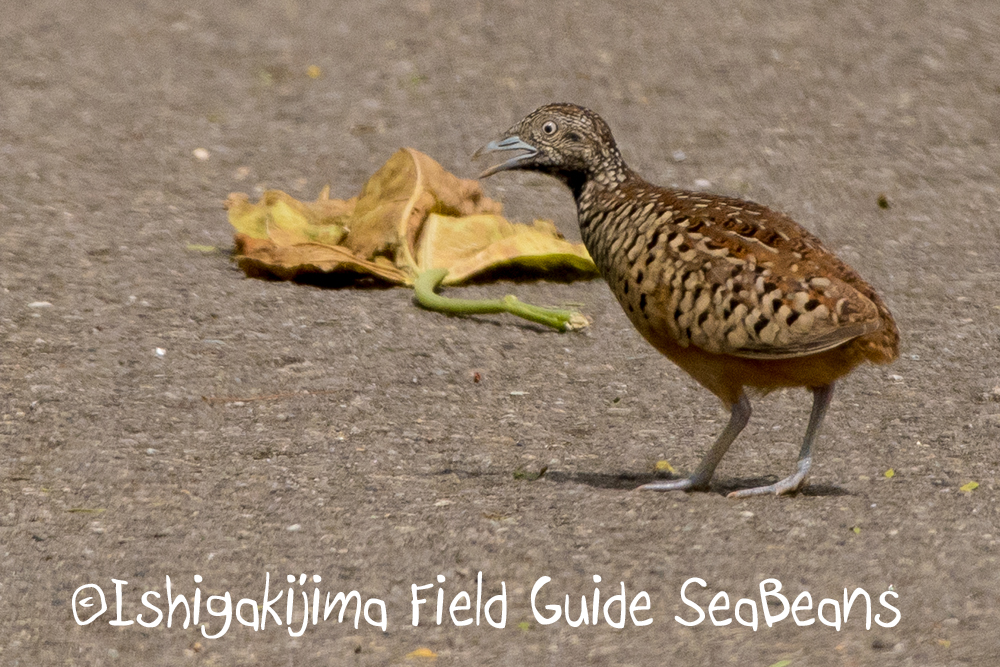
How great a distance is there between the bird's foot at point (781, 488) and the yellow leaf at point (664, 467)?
1.25 feet

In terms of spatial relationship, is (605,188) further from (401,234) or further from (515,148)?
(401,234)

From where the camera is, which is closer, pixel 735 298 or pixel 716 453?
pixel 735 298

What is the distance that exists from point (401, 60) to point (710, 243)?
19.3 ft

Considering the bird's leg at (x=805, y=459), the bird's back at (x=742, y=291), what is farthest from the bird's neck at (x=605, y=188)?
the bird's leg at (x=805, y=459)

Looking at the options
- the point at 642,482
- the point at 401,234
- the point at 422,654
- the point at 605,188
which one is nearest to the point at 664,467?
the point at 642,482

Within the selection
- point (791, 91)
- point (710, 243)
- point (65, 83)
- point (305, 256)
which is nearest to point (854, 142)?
point (791, 91)

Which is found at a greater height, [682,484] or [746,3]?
[746,3]

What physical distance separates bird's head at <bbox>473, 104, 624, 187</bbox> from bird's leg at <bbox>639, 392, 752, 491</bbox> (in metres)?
0.97

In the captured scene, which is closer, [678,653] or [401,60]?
[678,653]

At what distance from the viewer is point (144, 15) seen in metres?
10.5

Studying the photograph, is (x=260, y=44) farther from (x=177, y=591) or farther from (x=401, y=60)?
(x=177, y=591)

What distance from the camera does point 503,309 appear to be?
20.1ft

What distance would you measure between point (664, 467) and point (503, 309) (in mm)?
1586

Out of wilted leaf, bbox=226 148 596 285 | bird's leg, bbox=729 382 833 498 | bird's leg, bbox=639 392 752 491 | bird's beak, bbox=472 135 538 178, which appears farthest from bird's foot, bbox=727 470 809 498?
wilted leaf, bbox=226 148 596 285
